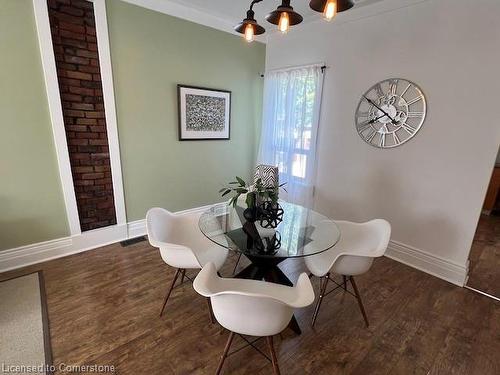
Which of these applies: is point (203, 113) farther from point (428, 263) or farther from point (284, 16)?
point (428, 263)

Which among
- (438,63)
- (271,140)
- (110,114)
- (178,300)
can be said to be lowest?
Answer: (178,300)

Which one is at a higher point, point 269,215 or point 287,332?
point 269,215

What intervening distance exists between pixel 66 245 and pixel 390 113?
3.69 meters

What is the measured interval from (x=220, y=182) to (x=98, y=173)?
164 centimetres

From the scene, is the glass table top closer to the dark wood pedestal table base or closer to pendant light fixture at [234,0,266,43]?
the dark wood pedestal table base

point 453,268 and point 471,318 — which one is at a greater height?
point 453,268

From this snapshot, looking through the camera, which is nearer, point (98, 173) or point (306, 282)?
point (306, 282)

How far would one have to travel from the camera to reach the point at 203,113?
3.40 m

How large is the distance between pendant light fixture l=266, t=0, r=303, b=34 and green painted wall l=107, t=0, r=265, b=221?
1.76 meters

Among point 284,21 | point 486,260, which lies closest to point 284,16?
point 284,21

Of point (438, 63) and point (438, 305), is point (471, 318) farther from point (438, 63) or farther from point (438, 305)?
point (438, 63)

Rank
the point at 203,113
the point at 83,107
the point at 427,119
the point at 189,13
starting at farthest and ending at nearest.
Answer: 1. the point at 203,113
2. the point at 189,13
3. the point at 83,107
4. the point at 427,119

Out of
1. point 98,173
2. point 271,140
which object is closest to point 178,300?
point 98,173

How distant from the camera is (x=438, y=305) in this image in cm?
214
